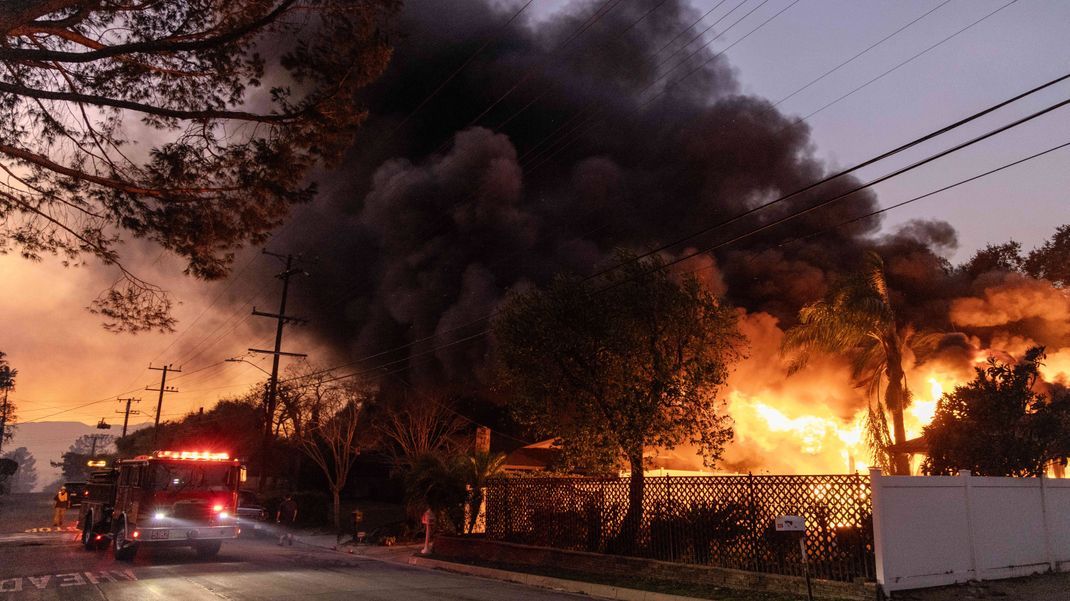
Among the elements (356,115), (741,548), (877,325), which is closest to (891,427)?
(877,325)

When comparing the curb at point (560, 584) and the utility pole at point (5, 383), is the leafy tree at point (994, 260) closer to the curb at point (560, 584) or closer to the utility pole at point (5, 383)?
the curb at point (560, 584)

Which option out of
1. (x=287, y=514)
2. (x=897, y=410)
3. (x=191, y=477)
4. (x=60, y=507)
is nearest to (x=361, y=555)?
(x=191, y=477)

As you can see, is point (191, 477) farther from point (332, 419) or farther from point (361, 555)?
point (332, 419)

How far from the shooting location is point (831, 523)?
10734mm

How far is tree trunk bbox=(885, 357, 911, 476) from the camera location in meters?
20.4

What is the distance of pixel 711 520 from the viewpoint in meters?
12.5

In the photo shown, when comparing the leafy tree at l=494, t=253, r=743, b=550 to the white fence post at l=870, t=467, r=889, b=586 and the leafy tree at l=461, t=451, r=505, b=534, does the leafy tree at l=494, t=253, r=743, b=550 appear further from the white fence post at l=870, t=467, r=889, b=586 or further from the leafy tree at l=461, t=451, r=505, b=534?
the white fence post at l=870, t=467, r=889, b=586

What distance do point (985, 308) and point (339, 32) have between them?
1135 inches

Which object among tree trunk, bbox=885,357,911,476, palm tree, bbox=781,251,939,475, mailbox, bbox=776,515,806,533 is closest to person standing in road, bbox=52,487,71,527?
palm tree, bbox=781,251,939,475

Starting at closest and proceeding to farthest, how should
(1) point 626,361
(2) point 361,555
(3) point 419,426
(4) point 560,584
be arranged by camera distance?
(4) point 560,584 → (1) point 626,361 → (2) point 361,555 → (3) point 419,426

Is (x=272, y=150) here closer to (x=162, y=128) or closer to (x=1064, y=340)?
(x=162, y=128)

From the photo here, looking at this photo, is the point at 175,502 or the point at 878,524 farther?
the point at 175,502

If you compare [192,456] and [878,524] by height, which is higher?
[192,456]

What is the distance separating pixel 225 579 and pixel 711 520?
8983mm
